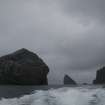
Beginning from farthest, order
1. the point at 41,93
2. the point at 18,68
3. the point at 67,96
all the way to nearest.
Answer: the point at 18,68
the point at 41,93
the point at 67,96

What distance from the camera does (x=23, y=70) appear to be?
527ft

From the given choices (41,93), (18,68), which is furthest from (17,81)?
(41,93)

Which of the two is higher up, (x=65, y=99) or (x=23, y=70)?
(x=23, y=70)

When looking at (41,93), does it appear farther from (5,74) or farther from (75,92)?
(5,74)

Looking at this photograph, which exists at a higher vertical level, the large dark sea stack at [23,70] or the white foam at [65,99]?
the large dark sea stack at [23,70]

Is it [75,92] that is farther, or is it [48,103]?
[75,92]

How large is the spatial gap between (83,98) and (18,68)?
437 feet

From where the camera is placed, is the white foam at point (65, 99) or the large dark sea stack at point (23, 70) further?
the large dark sea stack at point (23, 70)

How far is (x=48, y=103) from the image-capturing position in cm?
2695

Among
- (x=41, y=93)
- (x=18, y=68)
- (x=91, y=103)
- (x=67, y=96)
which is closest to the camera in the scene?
(x=91, y=103)

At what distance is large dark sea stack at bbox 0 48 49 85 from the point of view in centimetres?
15938

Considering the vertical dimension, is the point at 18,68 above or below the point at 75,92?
above

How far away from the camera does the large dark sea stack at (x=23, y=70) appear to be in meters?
159

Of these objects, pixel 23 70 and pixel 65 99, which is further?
pixel 23 70
